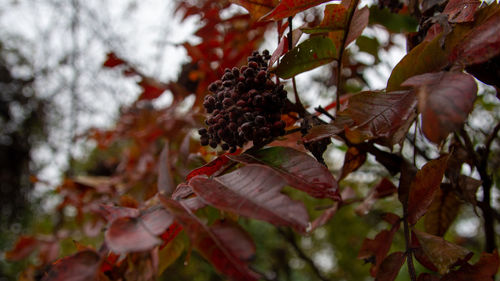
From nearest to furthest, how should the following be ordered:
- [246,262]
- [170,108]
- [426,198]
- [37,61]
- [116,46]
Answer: [246,262]
[426,198]
[170,108]
[116,46]
[37,61]

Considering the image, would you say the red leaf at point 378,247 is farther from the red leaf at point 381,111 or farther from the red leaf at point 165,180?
the red leaf at point 165,180

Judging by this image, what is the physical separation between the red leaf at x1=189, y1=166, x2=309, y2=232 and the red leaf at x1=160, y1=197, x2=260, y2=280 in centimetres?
2

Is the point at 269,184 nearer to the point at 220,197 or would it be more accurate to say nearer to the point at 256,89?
the point at 220,197

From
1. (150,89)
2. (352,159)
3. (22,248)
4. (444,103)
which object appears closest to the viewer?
(444,103)

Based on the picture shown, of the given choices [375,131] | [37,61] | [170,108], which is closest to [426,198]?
[375,131]

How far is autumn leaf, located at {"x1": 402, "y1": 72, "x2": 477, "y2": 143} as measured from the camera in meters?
0.26

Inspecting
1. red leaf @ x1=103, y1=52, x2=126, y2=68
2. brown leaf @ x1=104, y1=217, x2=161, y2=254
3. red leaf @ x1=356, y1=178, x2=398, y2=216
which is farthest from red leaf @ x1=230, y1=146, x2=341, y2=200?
red leaf @ x1=103, y1=52, x2=126, y2=68

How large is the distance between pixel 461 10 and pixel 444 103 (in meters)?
0.23

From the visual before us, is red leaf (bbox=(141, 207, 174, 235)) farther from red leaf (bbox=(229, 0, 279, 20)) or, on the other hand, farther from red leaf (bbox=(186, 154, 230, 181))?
red leaf (bbox=(229, 0, 279, 20))

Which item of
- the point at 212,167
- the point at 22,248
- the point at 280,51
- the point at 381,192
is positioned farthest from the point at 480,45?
the point at 22,248

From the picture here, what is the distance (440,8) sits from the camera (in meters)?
0.56

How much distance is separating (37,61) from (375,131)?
118 inches

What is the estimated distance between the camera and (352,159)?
61 cm

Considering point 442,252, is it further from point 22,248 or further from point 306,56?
point 22,248
